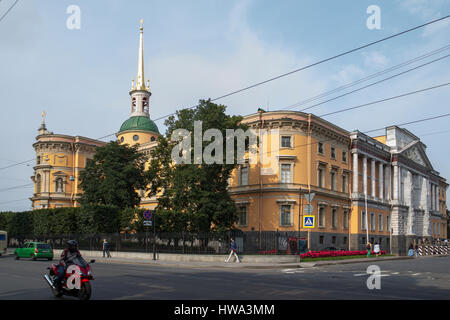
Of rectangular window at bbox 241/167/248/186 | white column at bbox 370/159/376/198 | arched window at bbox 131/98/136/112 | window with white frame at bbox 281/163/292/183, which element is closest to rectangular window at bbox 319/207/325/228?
window with white frame at bbox 281/163/292/183

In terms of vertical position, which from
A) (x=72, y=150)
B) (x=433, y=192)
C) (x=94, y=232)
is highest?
(x=72, y=150)

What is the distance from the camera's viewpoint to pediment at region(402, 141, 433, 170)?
2655 inches

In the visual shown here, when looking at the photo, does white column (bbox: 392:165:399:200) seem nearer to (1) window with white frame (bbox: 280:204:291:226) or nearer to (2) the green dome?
(1) window with white frame (bbox: 280:204:291:226)

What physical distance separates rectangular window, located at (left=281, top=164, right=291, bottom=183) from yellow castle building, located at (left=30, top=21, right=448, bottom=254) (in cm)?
10

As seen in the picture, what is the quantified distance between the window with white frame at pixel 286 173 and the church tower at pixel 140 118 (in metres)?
28.6

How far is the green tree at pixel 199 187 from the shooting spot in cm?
3666

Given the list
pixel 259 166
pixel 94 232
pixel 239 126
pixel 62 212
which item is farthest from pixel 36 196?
pixel 239 126

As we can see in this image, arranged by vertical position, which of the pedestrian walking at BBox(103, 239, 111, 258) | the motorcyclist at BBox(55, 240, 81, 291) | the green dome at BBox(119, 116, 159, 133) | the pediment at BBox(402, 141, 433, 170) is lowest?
the pedestrian walking at BBox(103, 239, 111, 258)

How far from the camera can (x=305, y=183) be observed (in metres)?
47.2

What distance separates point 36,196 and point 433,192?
6601cm

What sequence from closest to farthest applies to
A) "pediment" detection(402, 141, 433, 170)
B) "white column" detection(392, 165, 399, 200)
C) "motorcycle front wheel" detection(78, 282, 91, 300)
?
1. "motorcycle front wheel" detection(78, 282, 91, 300)
2. "white column" detection(392, 165, 399, 200)
3. "pediment" detection(402, 141, 433, 170)

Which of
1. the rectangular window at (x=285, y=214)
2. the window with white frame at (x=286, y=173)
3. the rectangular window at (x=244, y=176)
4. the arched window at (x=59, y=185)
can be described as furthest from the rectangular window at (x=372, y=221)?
the arched window at (x=59, y=185)
